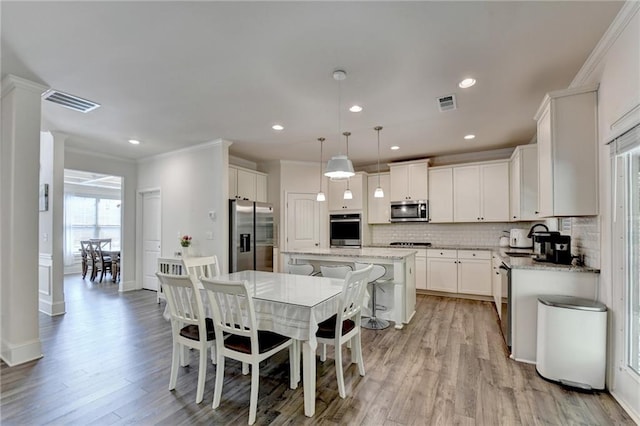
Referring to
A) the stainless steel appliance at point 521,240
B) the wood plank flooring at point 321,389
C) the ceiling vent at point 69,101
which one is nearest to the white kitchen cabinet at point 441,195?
the stainless steel appliance at point 521,240

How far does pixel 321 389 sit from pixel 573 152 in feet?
9.41

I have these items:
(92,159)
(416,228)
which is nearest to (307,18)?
(416,228)

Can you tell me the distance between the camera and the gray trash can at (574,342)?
2.26 m

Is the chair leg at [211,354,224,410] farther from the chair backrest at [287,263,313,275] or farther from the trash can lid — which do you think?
the trash can lid

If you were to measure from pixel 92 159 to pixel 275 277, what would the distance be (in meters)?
4.66

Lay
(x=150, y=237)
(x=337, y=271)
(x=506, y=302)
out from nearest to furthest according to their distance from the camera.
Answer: (x=506, y=302) < (x=337, y=271) < (x=150, y=237)

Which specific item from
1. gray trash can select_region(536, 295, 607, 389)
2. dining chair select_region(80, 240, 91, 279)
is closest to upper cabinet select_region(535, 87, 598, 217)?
gray trash can select_region(536, 295, 607, 389)

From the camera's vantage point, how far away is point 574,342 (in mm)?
2326

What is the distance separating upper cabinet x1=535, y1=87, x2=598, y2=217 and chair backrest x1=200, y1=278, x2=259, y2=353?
8.71ft

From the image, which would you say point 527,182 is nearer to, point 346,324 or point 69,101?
point 346,324

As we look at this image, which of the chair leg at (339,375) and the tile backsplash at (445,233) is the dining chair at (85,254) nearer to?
the tile backsplash at (445,233)

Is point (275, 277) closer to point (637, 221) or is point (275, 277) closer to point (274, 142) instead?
point (274, 142)

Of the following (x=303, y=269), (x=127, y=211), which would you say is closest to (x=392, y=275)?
(x=303, y=269)

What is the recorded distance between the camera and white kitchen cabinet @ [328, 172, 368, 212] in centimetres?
612
